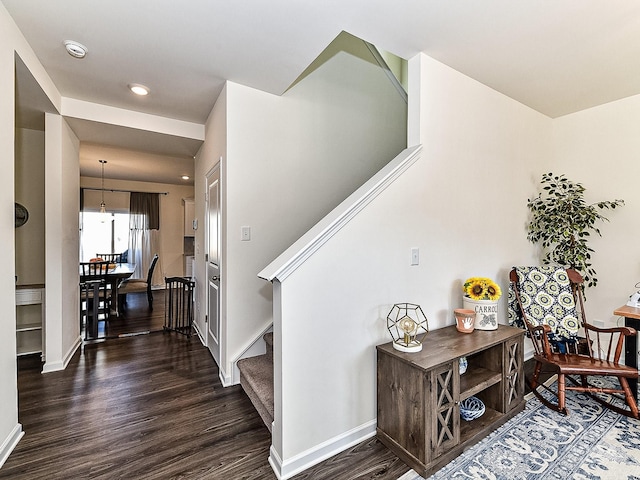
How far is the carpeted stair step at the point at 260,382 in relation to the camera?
2016mm

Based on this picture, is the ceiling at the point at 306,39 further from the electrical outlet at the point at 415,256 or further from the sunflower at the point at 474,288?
the sunflower at the point at 474,288

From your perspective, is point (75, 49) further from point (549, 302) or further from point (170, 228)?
point (170, 228)

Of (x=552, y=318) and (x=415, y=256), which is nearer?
(x=415, y=256)

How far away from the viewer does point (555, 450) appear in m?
1.78

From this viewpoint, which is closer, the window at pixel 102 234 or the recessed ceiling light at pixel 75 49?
the recessed ceiling light at pixel 75 49

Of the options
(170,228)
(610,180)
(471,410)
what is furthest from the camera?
(170,228)

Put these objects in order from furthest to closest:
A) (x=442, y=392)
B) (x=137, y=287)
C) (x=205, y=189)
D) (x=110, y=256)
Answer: (x=110, y=256) → (x=137, y=287) → (x=205, y=189) → (x=442, y=392)

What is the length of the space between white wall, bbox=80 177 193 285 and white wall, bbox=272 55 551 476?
675 cm

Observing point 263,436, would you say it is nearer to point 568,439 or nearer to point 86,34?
point 568,439

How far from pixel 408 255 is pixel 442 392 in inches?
34.4

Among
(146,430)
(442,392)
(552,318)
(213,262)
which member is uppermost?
(213,262)

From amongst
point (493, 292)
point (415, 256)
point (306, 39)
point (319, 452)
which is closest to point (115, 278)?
point (319, 452)

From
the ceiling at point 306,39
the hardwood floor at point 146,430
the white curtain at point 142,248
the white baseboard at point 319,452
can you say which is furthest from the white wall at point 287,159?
the white curtain at point 142,248

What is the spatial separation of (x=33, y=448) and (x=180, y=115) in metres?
3.06
